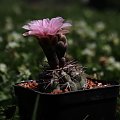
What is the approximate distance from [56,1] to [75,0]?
0.97 m

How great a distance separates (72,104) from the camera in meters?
3.61

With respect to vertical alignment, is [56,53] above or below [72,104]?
above

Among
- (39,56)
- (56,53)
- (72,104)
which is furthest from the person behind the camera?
(39,56)

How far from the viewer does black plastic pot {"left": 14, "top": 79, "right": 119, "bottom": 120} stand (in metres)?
3.58

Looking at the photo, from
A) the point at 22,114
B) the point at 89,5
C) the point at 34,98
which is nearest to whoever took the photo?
the point at 34,98

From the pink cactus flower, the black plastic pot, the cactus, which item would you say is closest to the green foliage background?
the black plastic pot

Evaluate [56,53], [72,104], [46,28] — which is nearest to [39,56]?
[56,53]

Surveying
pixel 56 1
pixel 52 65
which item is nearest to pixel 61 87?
pixel 52 65

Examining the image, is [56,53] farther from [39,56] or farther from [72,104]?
[39,56]

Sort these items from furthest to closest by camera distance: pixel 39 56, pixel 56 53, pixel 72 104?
pixel 39 56
pixel 56 53
pixel 72 104

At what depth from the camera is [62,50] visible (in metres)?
3.81

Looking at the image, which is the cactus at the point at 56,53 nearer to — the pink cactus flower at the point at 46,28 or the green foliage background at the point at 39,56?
the pink cactus flower at the point at 46,28

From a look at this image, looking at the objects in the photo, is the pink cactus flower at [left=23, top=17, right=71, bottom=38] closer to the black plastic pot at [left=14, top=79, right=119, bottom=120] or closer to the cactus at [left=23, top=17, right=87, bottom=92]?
the cactus at [left=23, top=17, right=87, bottom=92]

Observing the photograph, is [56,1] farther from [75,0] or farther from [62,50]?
[62,50]
